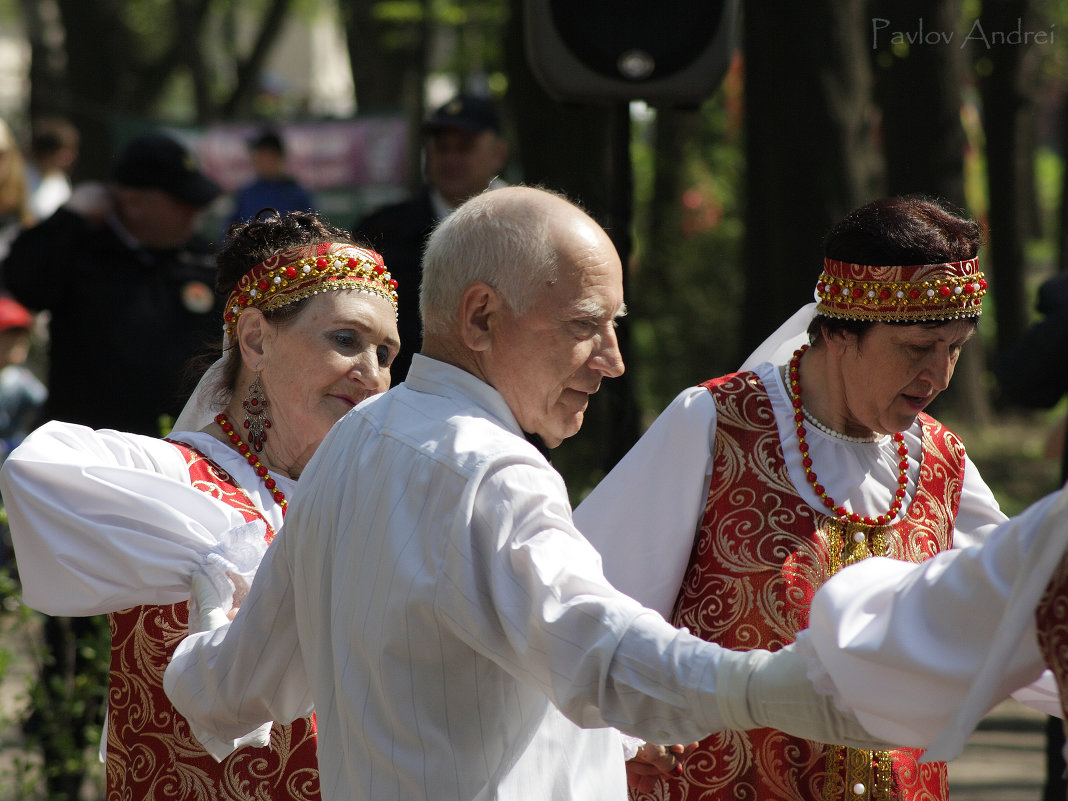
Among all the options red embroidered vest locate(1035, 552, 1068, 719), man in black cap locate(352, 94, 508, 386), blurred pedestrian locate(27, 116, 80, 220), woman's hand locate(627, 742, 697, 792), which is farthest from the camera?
blurred pedestrian locate(27, 116, 80, 220)

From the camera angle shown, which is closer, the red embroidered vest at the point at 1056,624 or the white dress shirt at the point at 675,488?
the red embroidered vest at the point at 1056,624

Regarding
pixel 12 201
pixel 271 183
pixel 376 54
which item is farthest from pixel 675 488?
pixel 376 54

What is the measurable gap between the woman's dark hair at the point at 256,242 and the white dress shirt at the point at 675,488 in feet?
2.57

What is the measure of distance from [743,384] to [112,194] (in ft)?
11.6

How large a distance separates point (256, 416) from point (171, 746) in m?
0.68

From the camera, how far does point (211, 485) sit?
2.87 meters

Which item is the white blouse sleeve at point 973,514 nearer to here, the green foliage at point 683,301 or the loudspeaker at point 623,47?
the loudspeaker at point 623,47

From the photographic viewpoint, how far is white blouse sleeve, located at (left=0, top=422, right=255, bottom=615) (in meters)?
2.67

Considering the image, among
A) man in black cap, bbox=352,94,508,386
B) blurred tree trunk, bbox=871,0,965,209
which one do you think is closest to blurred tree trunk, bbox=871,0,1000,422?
blurred tree trunk, bbox=871,0,965,209

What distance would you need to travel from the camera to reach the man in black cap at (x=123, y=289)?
5.45m

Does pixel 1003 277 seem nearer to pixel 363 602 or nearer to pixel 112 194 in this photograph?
pixel 112 194

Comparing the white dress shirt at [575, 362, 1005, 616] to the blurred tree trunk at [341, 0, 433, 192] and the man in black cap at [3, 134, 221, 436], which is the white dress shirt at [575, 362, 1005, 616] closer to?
the man in black cap at [3, 134, 221, 436]

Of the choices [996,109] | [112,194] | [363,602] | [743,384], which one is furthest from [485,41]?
[363,602]

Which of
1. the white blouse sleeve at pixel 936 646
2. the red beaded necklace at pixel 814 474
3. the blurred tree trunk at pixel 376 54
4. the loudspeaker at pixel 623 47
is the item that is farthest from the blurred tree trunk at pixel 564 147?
the blurred tree trunk at pixel 376 54
